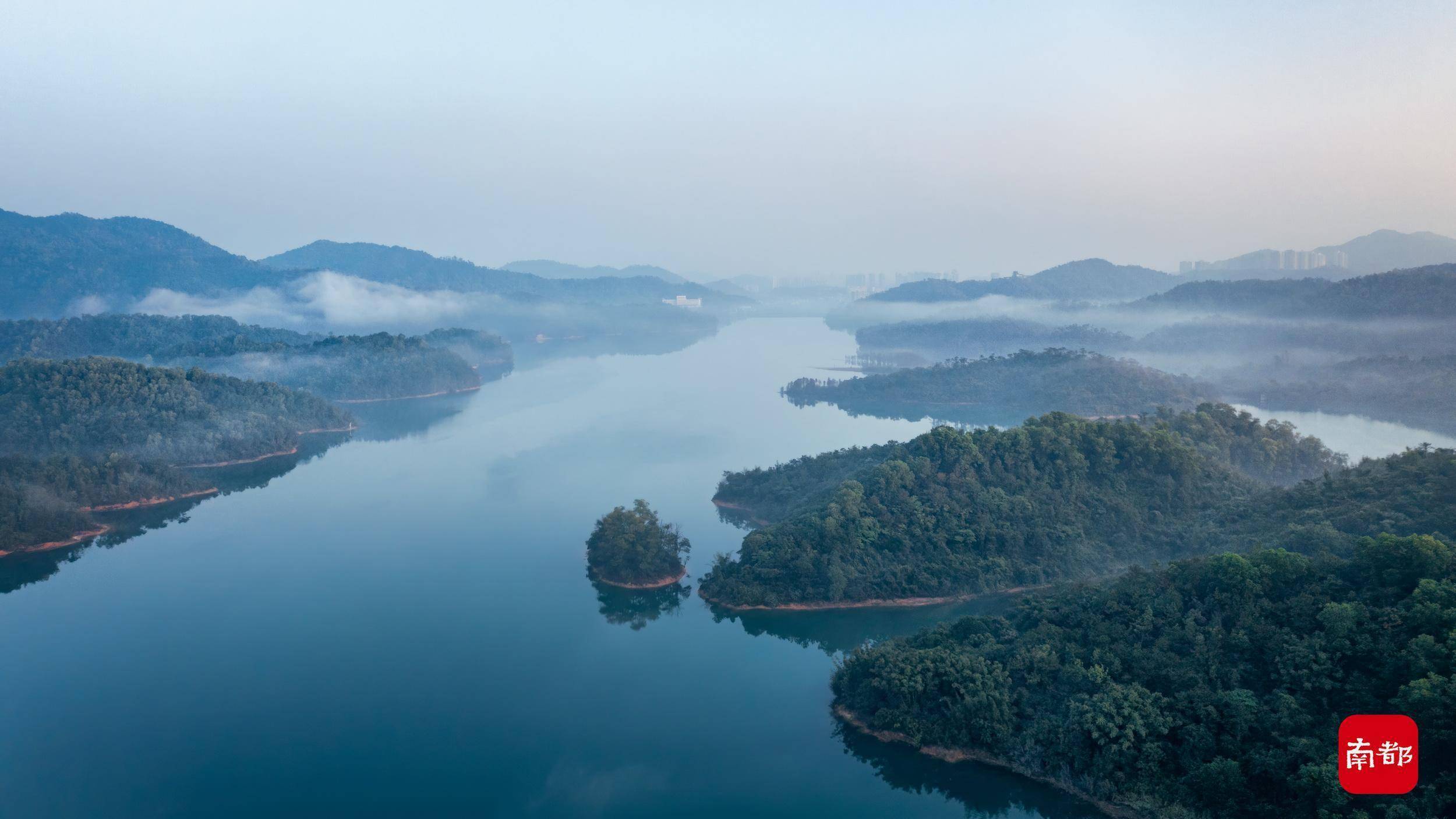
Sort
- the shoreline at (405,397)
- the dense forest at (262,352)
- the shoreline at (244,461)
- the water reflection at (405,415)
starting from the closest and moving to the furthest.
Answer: the shoreline at (244,461)
the water reflection at (405,415)
the dense forest at (262,352)
the shoreline at (405,397)

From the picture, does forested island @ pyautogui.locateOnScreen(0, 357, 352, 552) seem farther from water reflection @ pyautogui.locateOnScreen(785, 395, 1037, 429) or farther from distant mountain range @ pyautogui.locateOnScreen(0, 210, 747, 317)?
distant mountain range @ pyautogui.locateOnScreen(0, 210, 747, 317)

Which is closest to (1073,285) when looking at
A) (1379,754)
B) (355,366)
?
(355,366)

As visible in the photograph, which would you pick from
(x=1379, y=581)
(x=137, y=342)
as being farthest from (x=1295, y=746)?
(x=137, y=342)

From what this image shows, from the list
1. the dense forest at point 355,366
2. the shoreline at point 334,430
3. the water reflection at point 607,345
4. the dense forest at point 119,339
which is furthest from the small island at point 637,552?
the water reflection at point 607,345

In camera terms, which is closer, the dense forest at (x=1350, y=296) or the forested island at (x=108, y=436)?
the forested island at (x=108, y=436)

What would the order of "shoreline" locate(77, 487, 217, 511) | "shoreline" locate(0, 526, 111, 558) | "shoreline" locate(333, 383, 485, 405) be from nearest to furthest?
"shoreline" locate(0, 526, 111, 558), "shoreline" locate(77, 487, 217, 511), "shoreline" locate(333, 383, 485, 405)

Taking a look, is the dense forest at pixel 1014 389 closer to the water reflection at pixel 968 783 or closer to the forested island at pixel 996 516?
the forested island at pixel 996 516

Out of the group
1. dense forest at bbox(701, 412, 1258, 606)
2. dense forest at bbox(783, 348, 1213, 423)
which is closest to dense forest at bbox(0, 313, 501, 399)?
dense forest at bbox(783, 348, 1213, 423)
